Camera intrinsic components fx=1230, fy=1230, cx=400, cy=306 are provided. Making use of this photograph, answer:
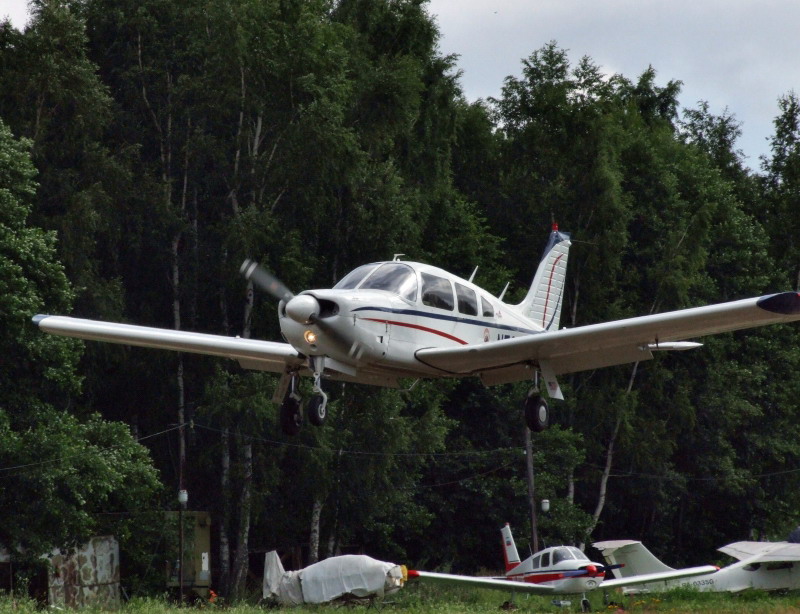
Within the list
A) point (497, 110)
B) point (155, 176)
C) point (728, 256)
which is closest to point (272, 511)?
point (155, 176)

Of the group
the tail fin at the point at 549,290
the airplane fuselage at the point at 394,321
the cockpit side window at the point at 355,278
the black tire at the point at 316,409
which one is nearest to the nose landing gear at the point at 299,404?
the black tire at the point at 316,409

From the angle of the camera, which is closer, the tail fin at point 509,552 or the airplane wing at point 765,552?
the airplane wing at point 765,552

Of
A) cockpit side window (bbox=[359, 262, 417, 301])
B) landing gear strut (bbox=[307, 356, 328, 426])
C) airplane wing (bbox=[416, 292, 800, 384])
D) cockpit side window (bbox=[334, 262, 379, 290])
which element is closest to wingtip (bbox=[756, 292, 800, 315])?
airplane wing (bbox=[416, 292, 800, 384])

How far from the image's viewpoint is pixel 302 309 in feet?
49.9

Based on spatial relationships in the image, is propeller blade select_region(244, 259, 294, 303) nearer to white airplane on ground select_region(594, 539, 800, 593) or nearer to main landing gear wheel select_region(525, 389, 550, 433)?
main landing gear wheel select_region(525, 389, 550, 433)

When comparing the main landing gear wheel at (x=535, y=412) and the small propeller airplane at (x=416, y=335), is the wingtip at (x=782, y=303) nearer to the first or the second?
the small propeller airplane at (x=416, y=335)

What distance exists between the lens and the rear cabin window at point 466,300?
17.6 metres

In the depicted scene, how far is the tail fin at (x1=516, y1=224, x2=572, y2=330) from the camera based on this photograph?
22641 mm

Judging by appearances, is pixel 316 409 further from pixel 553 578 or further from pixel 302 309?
pixel 553 578

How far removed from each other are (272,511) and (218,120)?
473 inches

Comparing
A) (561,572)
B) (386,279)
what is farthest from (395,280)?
(561,572)

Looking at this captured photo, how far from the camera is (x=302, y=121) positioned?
116 feet

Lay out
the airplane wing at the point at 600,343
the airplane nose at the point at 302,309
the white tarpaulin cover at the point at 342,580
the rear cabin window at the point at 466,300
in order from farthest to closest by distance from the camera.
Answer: the white tarpaulin cover at the point at 342,580, the rear cabin window at the point at 466,300, the airplane wing at the point at 600,343, the airplane nose at the point at 302,309

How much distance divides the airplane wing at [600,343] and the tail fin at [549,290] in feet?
11.9
